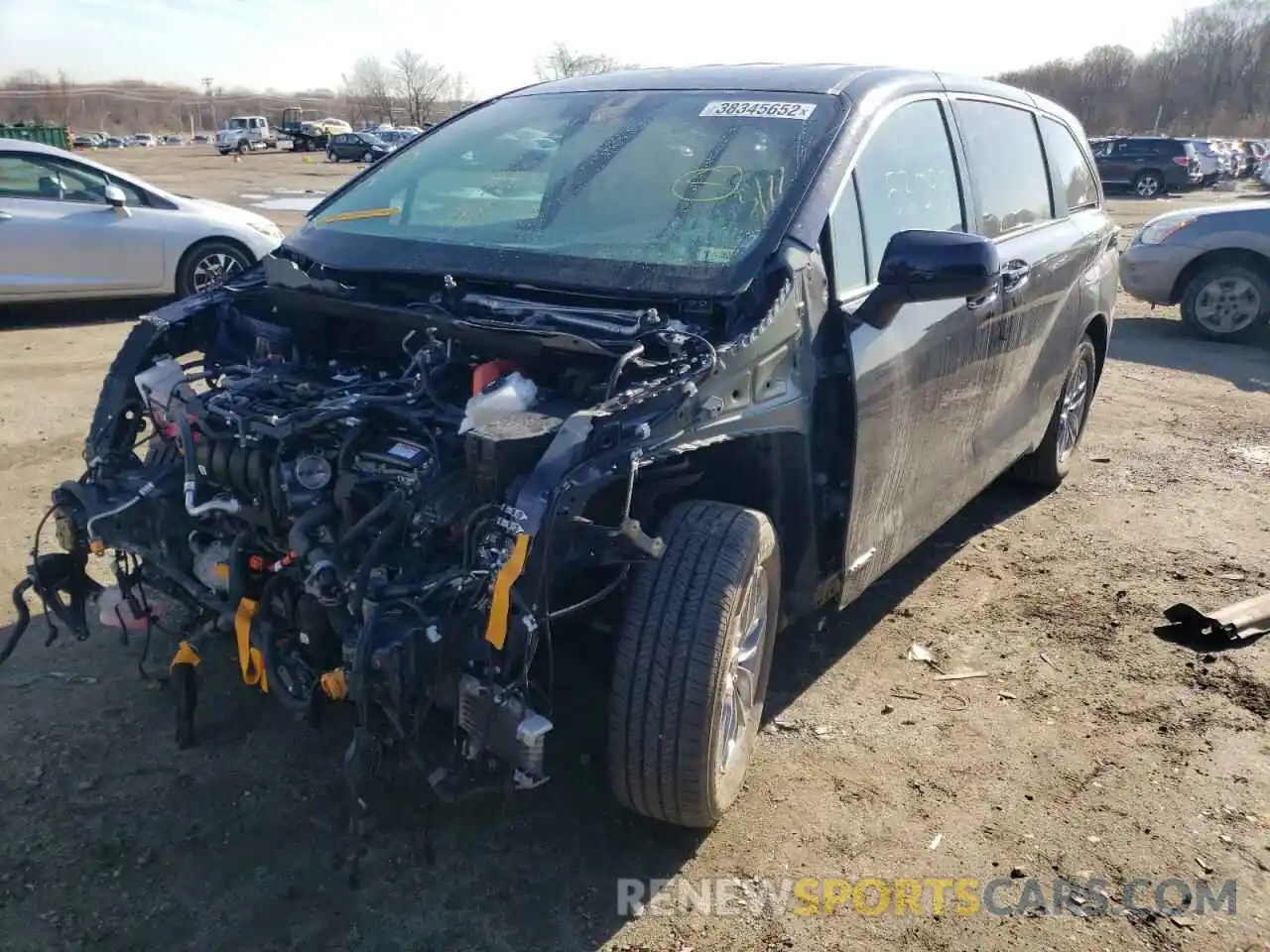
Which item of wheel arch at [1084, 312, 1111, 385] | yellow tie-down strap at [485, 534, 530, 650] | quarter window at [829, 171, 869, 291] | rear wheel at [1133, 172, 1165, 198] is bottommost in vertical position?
yellow tie-down strap at [485, 534, 530, 650]

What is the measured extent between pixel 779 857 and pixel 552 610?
945 mm

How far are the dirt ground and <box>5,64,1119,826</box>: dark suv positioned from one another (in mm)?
250

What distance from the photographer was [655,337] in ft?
8.61

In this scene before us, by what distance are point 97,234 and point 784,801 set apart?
8.14 metres

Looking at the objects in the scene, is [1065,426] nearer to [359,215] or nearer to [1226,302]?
[359,215]

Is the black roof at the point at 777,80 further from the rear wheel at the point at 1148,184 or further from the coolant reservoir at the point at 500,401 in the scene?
the rear wheel at the point at 1148,184

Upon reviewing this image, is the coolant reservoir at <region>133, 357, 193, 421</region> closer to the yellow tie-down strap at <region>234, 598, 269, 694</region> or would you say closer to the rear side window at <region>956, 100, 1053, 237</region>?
Result: the yellow tie-down strap at <region>234, 598, 269, 694</region>

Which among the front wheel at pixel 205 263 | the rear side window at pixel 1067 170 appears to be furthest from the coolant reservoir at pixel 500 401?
the front wheel at pixel 205 263

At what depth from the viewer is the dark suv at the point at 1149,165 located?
1137 inches

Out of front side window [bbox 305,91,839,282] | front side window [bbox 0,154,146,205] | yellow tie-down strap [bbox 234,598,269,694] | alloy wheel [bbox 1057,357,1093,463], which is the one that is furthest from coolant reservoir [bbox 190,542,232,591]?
front side window [bbox 0,154,146,205]

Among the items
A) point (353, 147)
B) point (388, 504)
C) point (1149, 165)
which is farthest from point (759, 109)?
point (353, 147)

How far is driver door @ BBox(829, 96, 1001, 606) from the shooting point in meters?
Answer: 3.07

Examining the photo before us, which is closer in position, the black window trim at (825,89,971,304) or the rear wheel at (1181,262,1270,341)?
the black window trim at (825,89,971,304)

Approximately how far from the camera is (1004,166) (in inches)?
166
